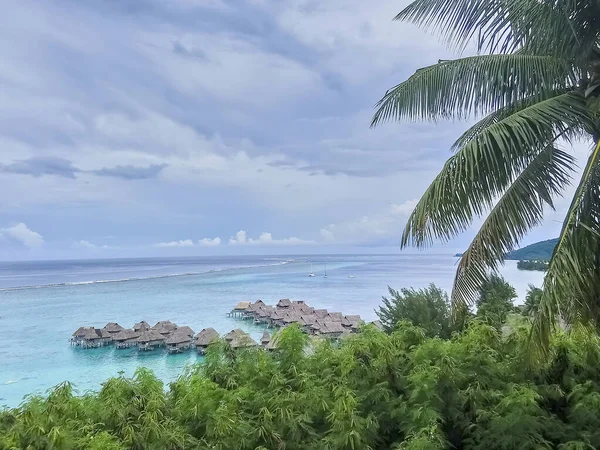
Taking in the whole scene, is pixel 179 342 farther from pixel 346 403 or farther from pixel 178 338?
pixel 346 403

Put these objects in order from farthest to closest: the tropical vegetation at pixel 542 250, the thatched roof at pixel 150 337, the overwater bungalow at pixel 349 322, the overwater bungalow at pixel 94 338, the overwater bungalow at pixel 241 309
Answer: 1. the overwater bungalow at pixel 241 309
2. the overwater bungalow at pixel 94 338
3. the overwater bungalow at pixel 349 322
4. the thatched roof at pixel 150 337
5. the tropical vegetation at pixel 542 250

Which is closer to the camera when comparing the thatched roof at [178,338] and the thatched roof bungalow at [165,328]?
the thatched roof at [178,338]

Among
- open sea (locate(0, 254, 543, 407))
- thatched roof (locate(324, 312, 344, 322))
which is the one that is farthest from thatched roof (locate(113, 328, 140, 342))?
thatched roof (locate(324, 312, 344, 322))

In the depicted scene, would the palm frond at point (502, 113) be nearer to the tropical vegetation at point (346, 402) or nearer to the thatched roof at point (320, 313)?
the tropical vegetation at point (346, 402)

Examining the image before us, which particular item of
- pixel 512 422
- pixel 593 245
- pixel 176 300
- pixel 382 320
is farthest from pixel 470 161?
pixel 176 300

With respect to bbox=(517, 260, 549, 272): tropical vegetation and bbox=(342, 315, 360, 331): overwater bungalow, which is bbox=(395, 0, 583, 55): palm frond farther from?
bbox=(342, 315, 360, 331): overwater bungalow

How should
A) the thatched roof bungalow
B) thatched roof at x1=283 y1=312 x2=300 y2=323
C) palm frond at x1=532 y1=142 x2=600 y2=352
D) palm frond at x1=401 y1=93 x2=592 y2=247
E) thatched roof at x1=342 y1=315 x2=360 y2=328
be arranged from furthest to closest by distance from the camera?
thatched roof at x1=283 y1=312 x2=300 y2=323 < the thatched roof bungalow < thatched roof at x1=342 y1=315 x2=360 y2=328 < palm frond at x1=401 y1=93 x2=592 y2=247 < palm frond at x1=532 y1=142 x2=600 y2=352

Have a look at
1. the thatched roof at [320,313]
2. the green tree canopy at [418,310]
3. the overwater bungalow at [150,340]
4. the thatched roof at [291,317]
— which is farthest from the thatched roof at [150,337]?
the green tree canopy at [418,310]

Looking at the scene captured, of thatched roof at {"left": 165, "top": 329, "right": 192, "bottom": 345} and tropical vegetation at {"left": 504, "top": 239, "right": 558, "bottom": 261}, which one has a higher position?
tropical vegetation at {"left": 504, "top": 239, "right": 558, "bottom": 261}
